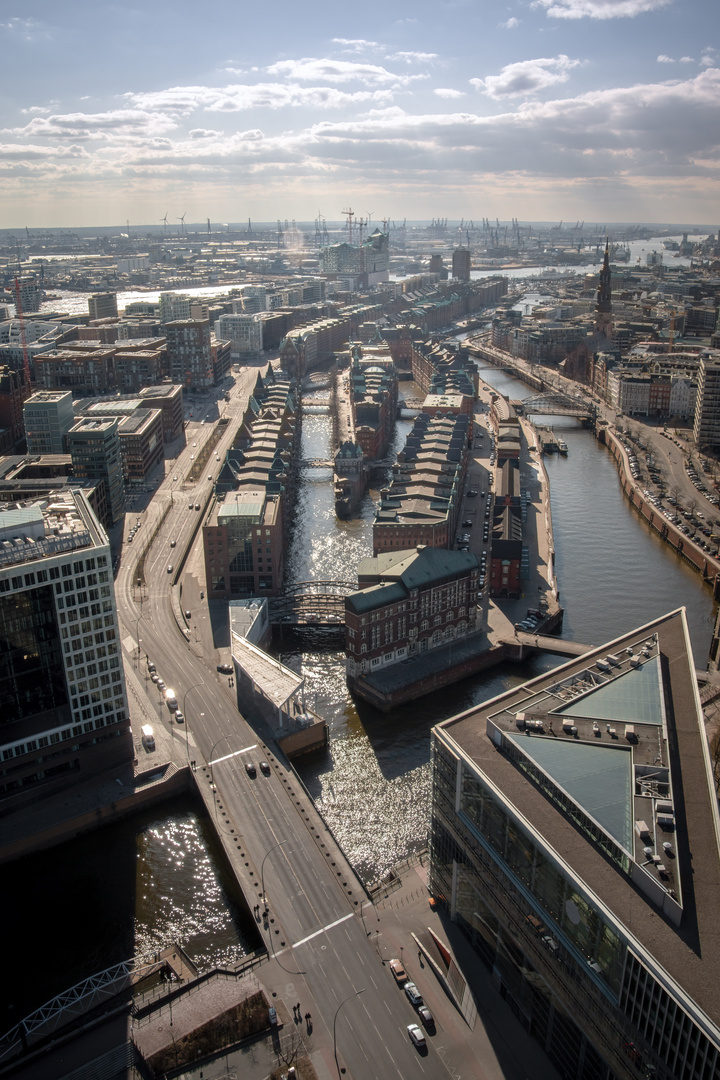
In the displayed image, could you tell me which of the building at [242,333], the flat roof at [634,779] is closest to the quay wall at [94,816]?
the flat roof at [634,779]

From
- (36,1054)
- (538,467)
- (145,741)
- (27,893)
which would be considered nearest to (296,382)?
(538,467)

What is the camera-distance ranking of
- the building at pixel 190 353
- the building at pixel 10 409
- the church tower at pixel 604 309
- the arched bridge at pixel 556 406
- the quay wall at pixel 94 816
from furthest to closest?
the church tower at pixel 604 309 < the building at pixel 190 353 < the arched bridge at pixel 556 406 < the building at pixel 10 409 < the quay wall at pixel 94 816

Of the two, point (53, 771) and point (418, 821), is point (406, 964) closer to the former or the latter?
point (418, 821)

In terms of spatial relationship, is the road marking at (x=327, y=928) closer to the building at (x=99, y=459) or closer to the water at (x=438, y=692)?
the water at (x=438, y=692)

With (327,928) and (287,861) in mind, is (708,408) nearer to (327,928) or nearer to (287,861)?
(287,861)

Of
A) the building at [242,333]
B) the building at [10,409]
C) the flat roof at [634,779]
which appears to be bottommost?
the flat roof at [634,779]

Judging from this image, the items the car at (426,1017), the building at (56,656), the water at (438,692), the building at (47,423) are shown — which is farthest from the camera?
the building at (47,423)

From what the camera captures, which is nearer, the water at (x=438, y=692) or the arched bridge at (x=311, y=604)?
the water at (x=438, y=692)
